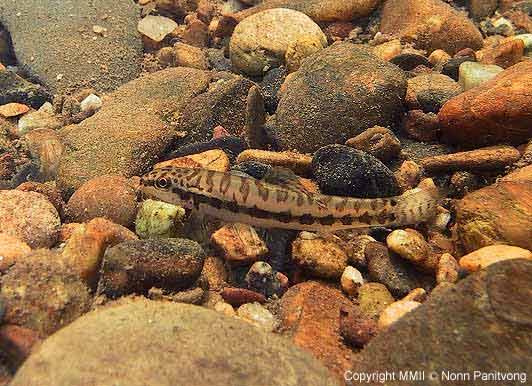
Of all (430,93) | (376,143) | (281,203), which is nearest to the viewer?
(281,203)

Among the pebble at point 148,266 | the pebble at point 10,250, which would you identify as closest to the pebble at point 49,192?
the pebble at point 10,250

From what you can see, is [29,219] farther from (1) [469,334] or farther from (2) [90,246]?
(1) [469,334]

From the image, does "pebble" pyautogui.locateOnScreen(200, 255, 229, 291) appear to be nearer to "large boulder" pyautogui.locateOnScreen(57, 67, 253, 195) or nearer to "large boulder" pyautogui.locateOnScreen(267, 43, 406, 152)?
"large boulder" pyautogui.locateOnScreen(57, 67, 253, 195)

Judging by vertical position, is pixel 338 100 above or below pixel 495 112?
below

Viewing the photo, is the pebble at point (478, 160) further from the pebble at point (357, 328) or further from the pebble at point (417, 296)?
the pebble at point (357, 328)

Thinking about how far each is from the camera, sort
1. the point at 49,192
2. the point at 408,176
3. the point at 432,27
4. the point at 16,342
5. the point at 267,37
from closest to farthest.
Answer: the point at 16,342 < the point at 49,192 < the point at 408,176 < the point at 267,37 < the point at 432,27

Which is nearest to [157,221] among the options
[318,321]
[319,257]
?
[319,257]
